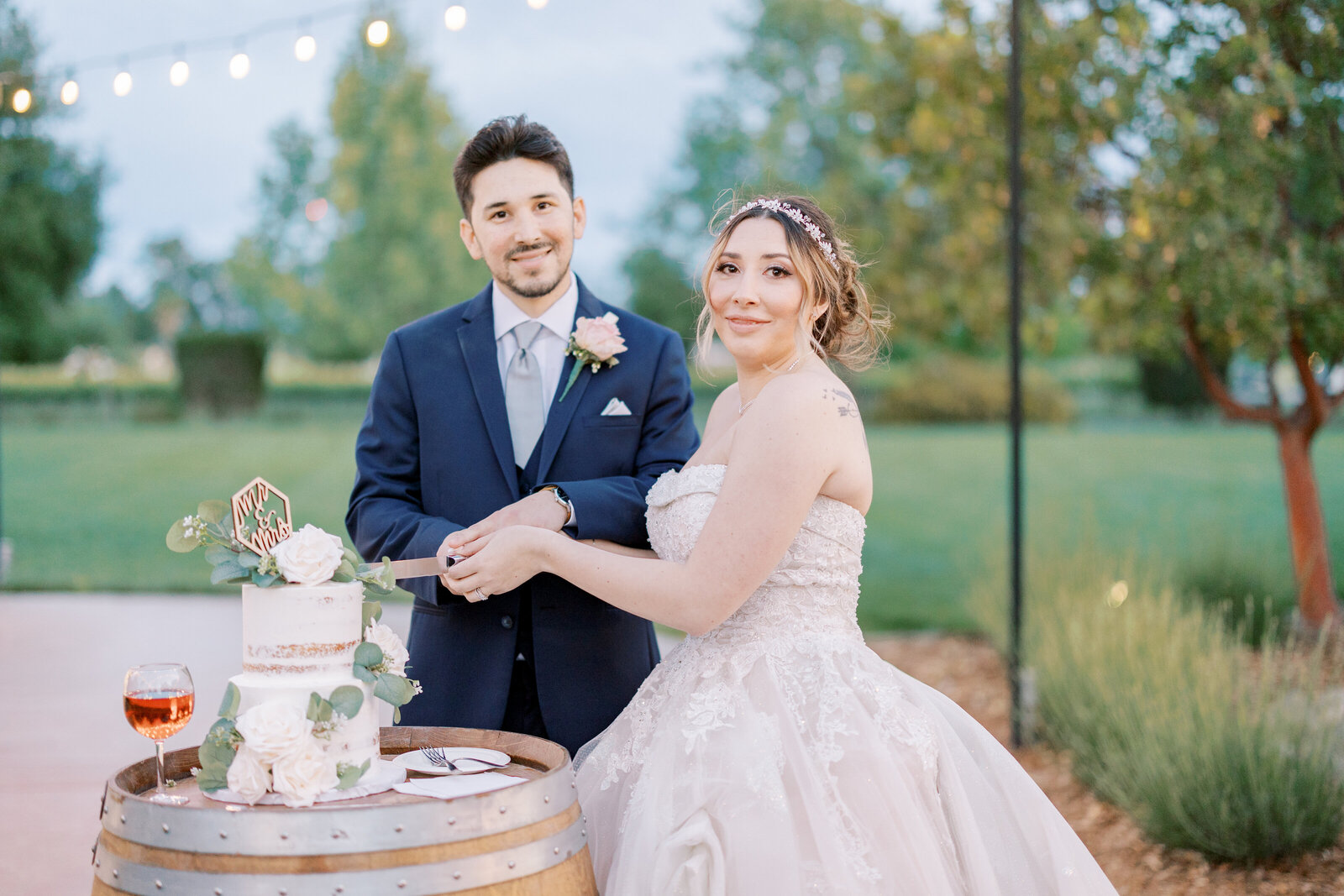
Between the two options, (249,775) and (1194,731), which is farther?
(1194,731)

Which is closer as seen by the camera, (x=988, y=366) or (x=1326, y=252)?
(x=1326, y=252)

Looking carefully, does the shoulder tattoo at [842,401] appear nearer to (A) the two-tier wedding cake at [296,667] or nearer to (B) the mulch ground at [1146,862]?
(A) the two-tier wedding cake at [296,667]

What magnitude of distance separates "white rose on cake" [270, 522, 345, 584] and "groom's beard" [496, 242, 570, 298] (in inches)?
41.6

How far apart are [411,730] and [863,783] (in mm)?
890

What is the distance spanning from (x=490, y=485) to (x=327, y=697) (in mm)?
914

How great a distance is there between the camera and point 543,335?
2.92 m

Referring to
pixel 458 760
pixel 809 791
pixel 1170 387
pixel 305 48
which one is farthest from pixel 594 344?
pixel 1170 387

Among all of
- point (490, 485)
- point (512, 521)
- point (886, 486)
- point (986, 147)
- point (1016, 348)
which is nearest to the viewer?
point (512, 521)

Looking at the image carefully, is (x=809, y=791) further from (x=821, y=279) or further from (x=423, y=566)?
(x=821, y=279)

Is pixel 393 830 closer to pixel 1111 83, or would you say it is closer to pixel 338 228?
pixel 1111 83

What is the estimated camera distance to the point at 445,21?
6008 millimetres

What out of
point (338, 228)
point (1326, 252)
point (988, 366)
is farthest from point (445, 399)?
point (988, 366)

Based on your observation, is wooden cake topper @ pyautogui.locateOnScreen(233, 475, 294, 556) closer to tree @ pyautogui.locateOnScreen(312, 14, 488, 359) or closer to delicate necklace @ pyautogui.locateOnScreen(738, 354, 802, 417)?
delicate necklace @ pyautogui.locateOnScreen(738, 354, 802, 417)

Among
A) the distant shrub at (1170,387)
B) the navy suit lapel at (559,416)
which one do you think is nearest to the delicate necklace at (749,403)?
the navy suit lapel at (559,416)
